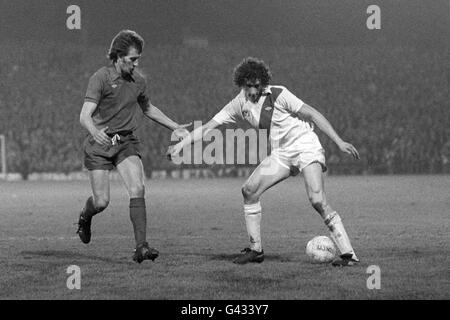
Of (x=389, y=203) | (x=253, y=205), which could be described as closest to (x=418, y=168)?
(x=389, y=203)

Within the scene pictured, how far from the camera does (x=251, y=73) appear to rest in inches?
273

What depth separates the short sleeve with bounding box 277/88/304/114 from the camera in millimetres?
6948

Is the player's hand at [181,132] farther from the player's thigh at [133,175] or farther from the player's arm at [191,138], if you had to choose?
the player's thigh at [133,175]

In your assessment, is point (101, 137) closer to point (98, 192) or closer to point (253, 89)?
point (98, 192)

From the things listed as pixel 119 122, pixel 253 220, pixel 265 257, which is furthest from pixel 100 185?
pixel 265 257

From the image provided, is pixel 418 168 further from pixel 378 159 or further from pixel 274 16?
pixel 274 16

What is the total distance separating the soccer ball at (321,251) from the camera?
22.7ft

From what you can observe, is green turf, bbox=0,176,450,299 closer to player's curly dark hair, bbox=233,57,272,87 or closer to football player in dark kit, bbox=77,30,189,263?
football player in dark kit, bbox=77,30,189,263

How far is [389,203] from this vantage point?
50.4ft

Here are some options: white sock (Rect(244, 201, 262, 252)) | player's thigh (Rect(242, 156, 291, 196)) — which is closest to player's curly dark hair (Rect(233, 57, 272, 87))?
player's thigh (Rect(242, 156, 291, 196))

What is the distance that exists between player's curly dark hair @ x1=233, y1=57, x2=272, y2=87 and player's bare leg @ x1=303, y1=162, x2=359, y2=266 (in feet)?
2.93

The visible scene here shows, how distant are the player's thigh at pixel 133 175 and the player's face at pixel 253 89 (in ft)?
4.04

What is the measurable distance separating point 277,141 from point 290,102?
43 cm

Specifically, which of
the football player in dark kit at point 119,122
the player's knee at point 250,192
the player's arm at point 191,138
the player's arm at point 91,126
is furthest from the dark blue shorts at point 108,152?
the player's knee at point 250,192
